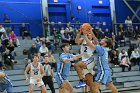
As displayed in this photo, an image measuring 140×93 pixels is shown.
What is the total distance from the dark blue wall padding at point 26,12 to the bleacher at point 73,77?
11.5 feet

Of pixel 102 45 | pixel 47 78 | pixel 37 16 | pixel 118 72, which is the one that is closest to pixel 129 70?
pixel 118 72

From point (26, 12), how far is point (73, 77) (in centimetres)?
842

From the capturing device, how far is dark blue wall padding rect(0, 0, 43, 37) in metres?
22.6

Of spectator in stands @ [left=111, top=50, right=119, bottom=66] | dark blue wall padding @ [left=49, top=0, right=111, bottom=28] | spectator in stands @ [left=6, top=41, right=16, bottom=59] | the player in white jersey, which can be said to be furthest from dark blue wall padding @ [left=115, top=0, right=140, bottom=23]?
the player in white jersey

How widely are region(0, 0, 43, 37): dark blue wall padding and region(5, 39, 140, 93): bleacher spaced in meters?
3.50

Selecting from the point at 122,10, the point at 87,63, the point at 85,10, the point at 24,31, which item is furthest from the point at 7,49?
the point at 122,10

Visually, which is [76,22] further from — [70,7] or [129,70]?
[129,70]

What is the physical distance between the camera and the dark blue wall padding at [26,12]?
2264cm

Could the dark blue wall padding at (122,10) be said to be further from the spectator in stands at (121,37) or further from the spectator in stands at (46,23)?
the spectator in stands at (46,23)

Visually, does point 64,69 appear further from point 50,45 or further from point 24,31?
point 24,31

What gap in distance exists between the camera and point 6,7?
74.3 ft

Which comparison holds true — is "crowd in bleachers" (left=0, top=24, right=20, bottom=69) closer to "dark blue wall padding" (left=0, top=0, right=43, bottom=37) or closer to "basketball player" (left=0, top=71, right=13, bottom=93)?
Result: "dark blue wall padding" (left=0, top=0, right=43, bottom=37)

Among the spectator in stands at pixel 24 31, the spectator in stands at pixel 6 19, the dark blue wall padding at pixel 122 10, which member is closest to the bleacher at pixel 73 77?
the spectator in stands at pixel 24 31

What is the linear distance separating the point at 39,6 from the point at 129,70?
8.23 m
